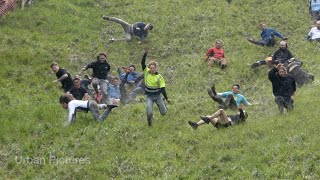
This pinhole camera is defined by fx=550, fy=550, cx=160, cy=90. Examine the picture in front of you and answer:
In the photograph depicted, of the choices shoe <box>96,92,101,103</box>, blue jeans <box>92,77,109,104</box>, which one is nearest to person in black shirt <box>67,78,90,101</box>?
shoe <box>96,92,101,103</box>

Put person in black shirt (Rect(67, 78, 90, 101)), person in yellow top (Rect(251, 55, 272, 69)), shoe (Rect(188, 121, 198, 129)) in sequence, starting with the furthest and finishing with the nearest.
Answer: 1. person in yellow top (Rect(251, 55, 272, 69))
2. person in black shirt (Rect(67, 78, 90, 101))
3. shoe (Rect(188, 121, 198, 129))

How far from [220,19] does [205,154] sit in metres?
17.6

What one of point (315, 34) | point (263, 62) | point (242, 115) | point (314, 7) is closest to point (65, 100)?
point (242, 115)

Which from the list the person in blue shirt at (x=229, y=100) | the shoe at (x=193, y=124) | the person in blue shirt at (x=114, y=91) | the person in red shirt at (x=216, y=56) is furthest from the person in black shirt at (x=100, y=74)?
the person in red shirt at (x=216, y=56)

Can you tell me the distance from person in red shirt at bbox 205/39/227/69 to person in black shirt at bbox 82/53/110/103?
19.8ft

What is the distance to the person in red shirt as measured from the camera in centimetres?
2700

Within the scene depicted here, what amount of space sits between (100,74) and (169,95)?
10.7 feet

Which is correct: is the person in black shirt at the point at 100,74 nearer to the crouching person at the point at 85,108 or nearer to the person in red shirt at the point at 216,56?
the crouching person at the point at 85,108

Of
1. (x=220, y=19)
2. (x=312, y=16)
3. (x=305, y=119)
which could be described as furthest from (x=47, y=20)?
(x=305, y=119)

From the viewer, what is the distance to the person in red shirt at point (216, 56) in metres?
27.0

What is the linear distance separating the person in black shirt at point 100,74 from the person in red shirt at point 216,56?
6044mm

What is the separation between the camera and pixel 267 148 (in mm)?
16531

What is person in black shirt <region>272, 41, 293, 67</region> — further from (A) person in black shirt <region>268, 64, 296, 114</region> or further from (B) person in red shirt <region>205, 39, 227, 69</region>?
(A) person in black shirt <region>268, 64, 296, 114</region>

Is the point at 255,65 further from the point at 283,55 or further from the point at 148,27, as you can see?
the point at 148,27
